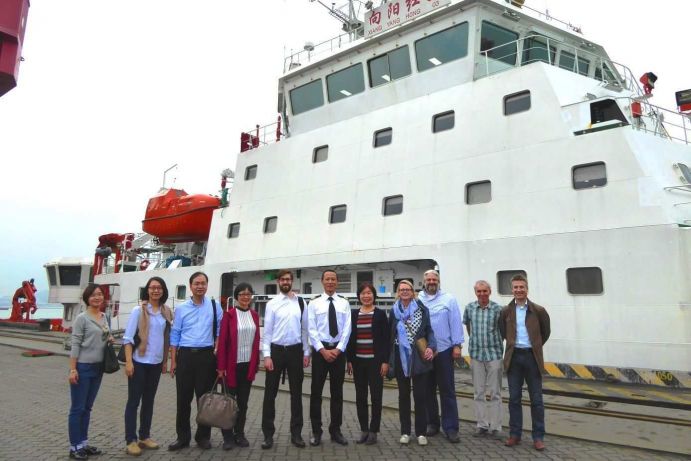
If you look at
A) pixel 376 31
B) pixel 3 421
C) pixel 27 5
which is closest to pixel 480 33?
pixel 376 31

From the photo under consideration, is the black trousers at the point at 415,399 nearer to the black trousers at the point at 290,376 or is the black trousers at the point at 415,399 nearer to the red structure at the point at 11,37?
the black trousers at the point at 290,376

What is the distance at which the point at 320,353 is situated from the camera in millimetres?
4793

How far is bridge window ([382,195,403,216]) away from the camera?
10391 mm

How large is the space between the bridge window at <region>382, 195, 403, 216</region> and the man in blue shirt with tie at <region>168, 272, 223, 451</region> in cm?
625

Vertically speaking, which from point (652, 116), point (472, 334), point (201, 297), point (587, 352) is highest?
point (652, 116)

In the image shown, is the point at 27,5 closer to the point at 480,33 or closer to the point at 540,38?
the point at 480,33

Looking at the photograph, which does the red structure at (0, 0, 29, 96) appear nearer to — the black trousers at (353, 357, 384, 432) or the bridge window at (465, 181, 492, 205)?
the black trousers at (353, 357, 384, 432)

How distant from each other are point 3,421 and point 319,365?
398 cm

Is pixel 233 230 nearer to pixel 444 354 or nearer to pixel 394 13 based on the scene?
pixel 394 13

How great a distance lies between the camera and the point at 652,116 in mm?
9414

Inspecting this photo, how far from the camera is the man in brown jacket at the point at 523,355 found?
463 centimetres

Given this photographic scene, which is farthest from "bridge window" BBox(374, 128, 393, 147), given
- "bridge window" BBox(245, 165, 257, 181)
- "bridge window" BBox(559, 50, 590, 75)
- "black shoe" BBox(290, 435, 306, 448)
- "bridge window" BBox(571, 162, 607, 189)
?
"black shoe" BBox(290, 435, 306, 448)

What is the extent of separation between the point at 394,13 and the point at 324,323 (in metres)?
8.97

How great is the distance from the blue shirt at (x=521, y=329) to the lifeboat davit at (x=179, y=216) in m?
12.7
